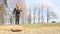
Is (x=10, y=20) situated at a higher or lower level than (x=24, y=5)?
lower

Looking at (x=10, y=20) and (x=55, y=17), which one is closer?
(x=10, y=20)

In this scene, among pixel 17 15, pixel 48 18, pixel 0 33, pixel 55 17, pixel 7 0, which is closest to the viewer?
pixel 0 33

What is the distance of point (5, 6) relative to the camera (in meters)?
36.3

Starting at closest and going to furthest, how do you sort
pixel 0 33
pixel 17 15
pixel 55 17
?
pixel 0 33, pixel 17 15, pixel 55 17

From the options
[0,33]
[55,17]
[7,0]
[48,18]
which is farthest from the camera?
[55,17]

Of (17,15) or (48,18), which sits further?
(48,18)

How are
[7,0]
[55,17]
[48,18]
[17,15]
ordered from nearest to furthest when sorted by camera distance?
1. [17,15]
2. [7,0]
3. [48,18]
4. [55,17]

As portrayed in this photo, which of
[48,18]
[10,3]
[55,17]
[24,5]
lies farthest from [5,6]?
[55,17]

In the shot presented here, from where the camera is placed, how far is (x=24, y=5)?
3591 cm

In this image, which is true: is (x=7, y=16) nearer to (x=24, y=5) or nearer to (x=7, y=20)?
(x=7, y=20)

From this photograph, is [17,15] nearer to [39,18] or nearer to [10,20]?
[10,20]

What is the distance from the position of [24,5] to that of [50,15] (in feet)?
51.0

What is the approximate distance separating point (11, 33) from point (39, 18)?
131 ft

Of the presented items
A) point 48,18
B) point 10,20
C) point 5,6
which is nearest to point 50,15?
point 48,18
